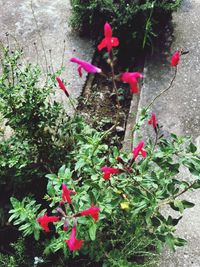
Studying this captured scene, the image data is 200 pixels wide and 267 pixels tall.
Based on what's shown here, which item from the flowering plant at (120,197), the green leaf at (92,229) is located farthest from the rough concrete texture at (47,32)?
the green leaf at (92,229)

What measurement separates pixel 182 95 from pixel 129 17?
0.74 meters

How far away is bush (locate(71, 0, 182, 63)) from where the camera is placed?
134 inches

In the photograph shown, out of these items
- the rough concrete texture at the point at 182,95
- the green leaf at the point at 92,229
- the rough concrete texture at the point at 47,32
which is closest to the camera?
the green leaf at the point at 92,229

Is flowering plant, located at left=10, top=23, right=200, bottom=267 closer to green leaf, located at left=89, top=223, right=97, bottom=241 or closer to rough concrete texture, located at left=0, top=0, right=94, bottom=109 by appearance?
green leaf, located at left=89, top=223, right=97, bottom=241

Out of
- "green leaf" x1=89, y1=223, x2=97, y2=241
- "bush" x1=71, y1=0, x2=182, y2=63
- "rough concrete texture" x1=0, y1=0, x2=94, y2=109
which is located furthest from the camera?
"rough concrete texture" x1=0, y1=0, x2=94, y2=109

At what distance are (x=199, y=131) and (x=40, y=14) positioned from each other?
192 centimetres

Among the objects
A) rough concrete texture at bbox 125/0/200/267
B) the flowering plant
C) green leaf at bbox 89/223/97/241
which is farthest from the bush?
green leaf at bbox 89/223/97/241

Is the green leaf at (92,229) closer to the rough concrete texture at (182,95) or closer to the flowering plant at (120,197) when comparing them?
the flowering plant at (120,197)

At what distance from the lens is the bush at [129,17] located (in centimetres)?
339

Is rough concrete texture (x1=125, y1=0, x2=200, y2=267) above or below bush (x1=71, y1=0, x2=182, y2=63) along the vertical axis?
below

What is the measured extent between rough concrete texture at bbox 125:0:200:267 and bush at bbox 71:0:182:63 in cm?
18

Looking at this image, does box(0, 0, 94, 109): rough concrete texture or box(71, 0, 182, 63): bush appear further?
box(0, 0, 94, 109): rough concrete texture

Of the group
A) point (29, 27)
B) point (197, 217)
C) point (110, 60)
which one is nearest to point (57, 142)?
point (197, 217)

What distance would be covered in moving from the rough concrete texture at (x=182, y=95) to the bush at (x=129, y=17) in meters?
0.18
